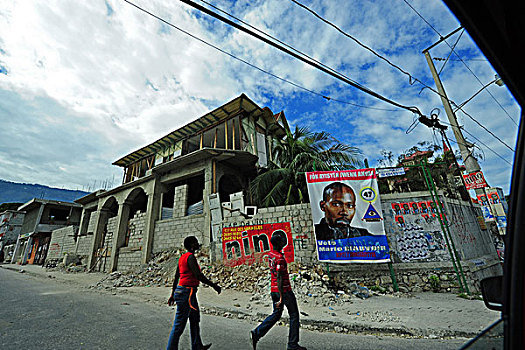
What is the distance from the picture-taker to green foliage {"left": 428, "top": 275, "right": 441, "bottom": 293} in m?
6.62

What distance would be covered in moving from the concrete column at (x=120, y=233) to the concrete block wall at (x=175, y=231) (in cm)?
400

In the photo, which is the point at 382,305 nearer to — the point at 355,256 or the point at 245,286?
the point at 355,256

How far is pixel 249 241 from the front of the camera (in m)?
8.90

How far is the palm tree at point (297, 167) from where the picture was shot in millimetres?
10062

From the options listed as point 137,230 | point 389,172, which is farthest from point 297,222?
point 137,230

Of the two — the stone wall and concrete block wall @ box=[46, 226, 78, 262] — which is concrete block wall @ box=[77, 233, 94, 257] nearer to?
concrete block wall @ box=[46, 226, 78, 262]

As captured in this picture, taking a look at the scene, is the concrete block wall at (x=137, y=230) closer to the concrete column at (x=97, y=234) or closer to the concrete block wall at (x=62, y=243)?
the concrete column at (x=97, y=234)

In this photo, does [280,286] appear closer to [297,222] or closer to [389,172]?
[297,222]

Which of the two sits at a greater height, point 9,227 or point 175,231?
point 9,227

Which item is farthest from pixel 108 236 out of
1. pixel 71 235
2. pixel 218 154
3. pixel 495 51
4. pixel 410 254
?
pixel 495 51

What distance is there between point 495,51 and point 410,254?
7725mm

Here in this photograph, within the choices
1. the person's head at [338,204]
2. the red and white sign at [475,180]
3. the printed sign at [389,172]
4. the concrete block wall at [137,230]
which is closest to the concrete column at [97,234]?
the concrete block wall at [137,230]

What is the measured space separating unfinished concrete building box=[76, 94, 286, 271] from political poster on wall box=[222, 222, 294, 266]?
4.06 feet

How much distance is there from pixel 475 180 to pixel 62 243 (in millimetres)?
30997
